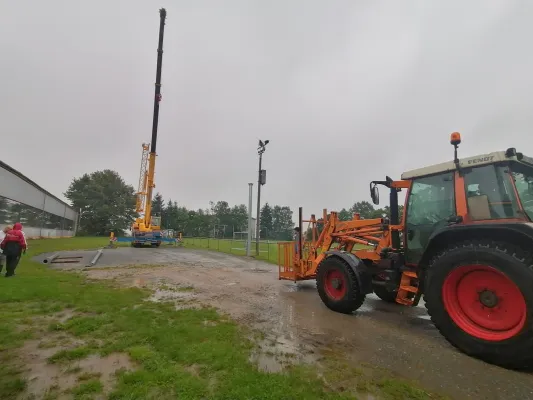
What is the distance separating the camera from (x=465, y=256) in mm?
3598

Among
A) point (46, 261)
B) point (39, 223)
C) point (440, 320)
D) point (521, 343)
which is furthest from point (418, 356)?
point (39, 223)

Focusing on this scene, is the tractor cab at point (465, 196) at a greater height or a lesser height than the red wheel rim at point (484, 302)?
greater

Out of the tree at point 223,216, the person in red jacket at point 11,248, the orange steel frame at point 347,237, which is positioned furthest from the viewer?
the tree at point 223,216

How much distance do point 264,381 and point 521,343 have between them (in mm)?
2786

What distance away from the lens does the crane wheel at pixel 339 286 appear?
552 cm

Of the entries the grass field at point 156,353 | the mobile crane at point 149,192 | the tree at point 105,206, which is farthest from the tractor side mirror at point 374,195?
the tree at point 105,206

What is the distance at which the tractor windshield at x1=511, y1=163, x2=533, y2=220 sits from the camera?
12.5 ft

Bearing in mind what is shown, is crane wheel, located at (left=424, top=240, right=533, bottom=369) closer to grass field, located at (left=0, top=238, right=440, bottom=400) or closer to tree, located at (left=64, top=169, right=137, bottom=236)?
grass field, located at (left=0, top=238, right=440, bottom=400)

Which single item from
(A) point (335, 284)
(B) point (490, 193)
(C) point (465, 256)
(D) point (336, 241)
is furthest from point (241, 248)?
(C) point (465, 256)

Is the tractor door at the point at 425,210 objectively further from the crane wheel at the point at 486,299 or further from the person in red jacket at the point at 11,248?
the person in red jacket at the point at 11,248

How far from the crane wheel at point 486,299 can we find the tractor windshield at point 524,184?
2.89 feet

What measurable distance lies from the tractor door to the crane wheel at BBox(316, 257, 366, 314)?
112 cm

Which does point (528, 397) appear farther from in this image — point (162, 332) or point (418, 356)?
point (162, 332)

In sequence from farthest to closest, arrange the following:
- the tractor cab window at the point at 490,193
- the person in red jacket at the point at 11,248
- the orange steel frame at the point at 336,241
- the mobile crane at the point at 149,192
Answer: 1. the mobile crane at the point at 149,192
2. the person in red jacket at the point at 11,248
3. the orange steel frame at the point at 336,241
4. the tractor cab window at the point at 490,193
